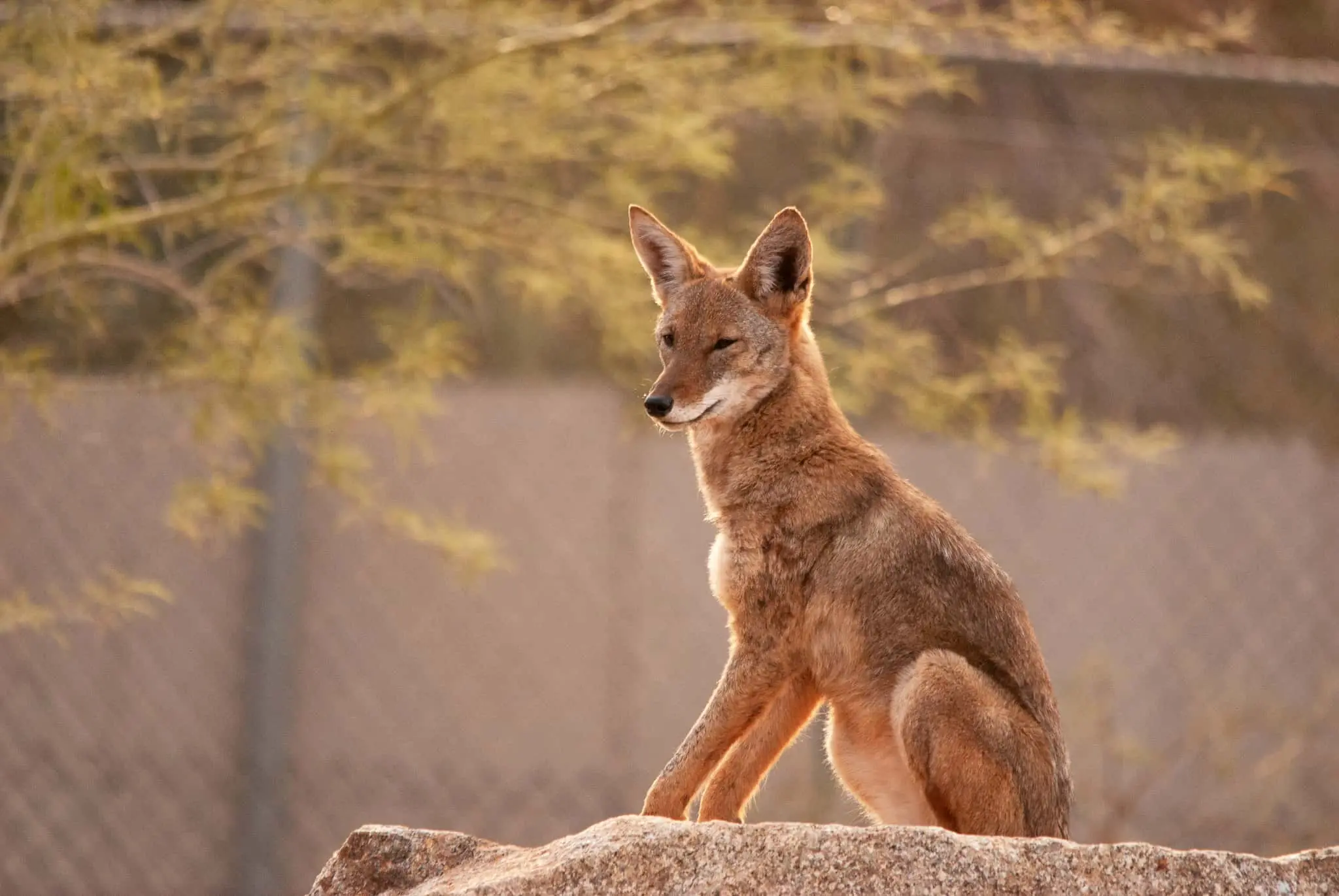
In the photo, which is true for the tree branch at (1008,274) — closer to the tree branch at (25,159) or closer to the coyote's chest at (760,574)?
the coyote's chest at (760,574)

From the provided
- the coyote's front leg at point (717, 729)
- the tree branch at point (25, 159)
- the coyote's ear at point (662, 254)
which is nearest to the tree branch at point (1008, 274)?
the coyote's ear at point (662, 254)

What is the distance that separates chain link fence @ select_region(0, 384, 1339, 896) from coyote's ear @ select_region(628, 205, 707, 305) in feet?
9.60

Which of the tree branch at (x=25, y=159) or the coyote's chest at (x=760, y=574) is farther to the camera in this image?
the tree branch at (x=25, y=159)

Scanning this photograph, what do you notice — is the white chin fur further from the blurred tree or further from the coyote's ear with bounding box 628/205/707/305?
the blurred tree

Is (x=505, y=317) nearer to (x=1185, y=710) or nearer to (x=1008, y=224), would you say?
(x=1008, y=224)

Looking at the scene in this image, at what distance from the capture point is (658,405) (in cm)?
336

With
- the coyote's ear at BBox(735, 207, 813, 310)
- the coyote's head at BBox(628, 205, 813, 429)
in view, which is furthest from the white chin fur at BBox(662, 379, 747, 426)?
the coyote's ear at BBox(735, 207, 813, 310)

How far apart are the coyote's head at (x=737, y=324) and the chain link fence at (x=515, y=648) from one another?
307cm

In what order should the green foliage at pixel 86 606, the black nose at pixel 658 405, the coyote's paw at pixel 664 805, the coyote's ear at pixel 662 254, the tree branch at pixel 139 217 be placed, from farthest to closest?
1. the green foliage at pixel 86 606
2. the tree branch at pixel 139 217
3. the coyote's ear at pixel 662 254
4. the black nose at pixel 658 405
5. the coyote's paw at pixel 664 805

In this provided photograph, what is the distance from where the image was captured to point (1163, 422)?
727 cm

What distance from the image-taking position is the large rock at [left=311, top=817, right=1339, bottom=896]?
8.87ft

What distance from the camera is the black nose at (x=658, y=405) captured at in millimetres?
3352

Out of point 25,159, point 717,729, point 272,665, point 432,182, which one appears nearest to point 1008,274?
point 432,182

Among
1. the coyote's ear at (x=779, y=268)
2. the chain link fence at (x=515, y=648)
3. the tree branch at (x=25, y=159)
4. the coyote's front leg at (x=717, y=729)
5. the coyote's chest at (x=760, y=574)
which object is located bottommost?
the chain link fence at (x=515, y=648)
